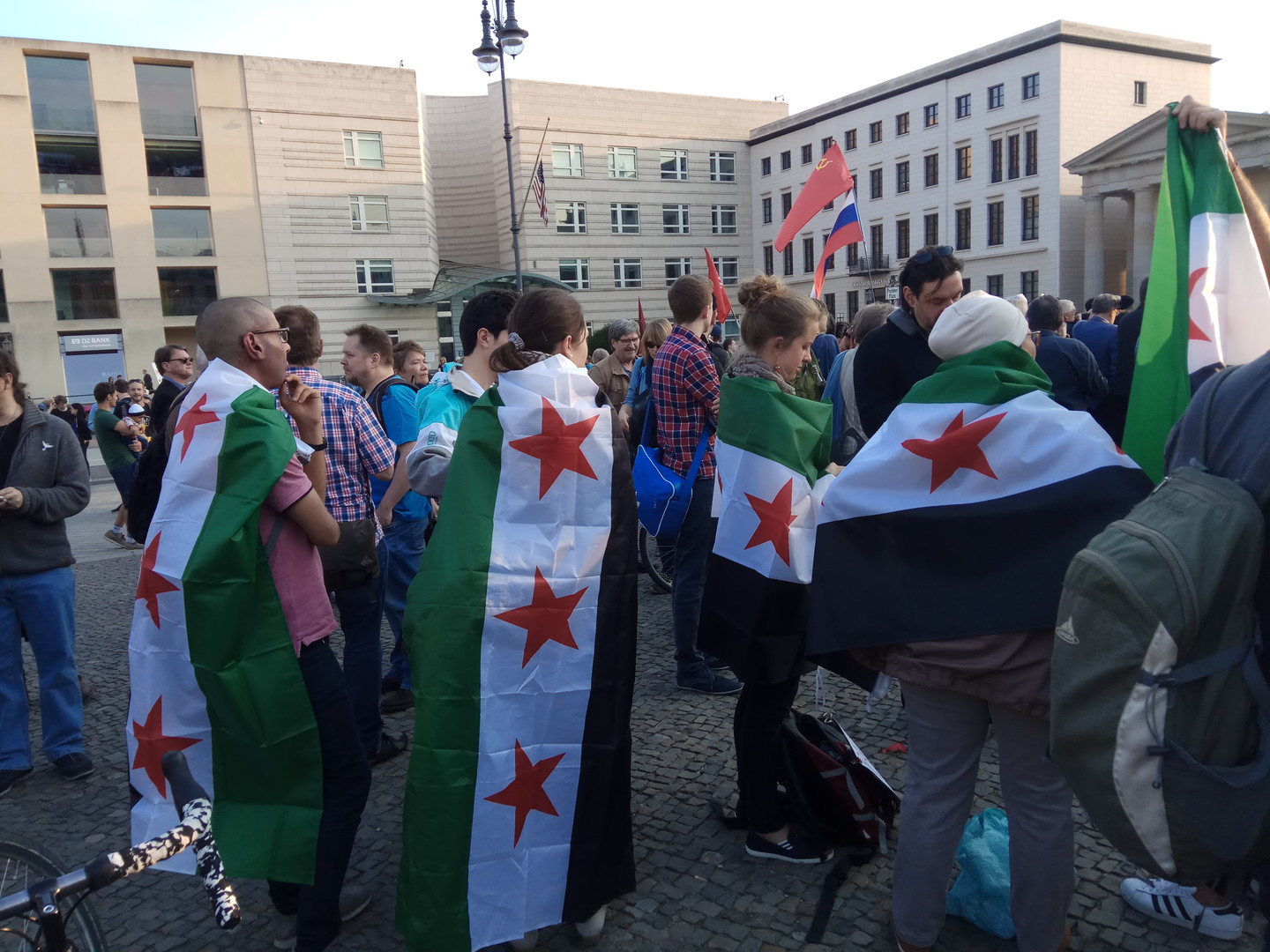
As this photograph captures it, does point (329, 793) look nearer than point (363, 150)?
Yes

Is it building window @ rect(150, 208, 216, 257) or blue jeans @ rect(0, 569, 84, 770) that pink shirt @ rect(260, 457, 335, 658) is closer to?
blue jeans @ rect(0, 569, 84, 770)

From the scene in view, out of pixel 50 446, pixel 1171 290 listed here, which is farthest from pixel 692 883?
pixel 50 446

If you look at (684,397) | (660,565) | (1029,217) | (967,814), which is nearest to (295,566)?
(967,814)

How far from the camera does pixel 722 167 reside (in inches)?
2254

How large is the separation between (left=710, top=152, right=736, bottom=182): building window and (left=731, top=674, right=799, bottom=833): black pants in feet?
188

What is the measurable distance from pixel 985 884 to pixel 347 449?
2995 mm

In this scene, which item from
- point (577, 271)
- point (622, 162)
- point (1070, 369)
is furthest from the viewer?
point (622, 162)

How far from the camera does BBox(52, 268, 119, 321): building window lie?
1518 inches

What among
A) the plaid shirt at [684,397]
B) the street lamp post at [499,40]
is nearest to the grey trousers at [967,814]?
the plaid shirt at [684,397]

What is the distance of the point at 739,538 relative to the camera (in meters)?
2.94

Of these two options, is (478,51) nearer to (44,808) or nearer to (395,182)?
(44,808)

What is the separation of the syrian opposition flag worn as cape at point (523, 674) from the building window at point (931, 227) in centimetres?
5072

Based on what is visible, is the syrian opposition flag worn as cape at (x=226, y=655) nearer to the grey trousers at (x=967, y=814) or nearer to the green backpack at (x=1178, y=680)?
the grey trousers at (x=967, y=814)

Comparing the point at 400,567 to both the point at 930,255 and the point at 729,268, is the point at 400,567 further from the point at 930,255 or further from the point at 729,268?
the point at 729,268
